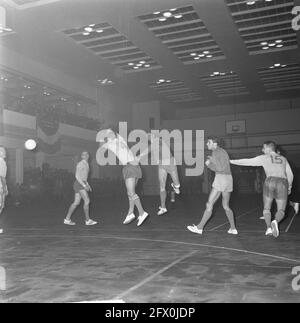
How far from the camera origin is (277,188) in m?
5.89

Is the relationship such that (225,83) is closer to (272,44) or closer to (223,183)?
(272,44)

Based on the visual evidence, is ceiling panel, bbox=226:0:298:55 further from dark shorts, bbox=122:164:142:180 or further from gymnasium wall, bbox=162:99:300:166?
gymnasium wall, bbox=162:99:300:166

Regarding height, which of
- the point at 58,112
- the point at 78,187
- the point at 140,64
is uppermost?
the point at 140,64

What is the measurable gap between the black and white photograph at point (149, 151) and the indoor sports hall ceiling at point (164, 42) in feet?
0.29

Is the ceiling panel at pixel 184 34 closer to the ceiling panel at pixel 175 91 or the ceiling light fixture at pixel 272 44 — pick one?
the ceiling light fixture at pixel 272 44

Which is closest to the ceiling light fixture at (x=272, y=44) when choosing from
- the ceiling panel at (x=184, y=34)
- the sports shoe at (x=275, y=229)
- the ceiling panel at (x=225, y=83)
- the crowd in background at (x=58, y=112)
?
the ceiling panel at (x=184, y=34)

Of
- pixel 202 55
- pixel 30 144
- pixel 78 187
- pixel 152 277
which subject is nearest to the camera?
pixel 152 277

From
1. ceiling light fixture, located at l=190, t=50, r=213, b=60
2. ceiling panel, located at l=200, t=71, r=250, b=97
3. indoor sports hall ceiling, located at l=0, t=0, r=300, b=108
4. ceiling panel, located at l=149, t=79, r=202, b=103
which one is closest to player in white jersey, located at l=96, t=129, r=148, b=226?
indoor sports hall ceiling, located at l=0, t=0, r=300, b=108

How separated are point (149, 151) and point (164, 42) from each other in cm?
996

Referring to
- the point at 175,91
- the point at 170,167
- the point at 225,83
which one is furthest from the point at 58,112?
the point at 170,167

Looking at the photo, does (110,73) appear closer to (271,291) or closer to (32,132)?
(32,132)

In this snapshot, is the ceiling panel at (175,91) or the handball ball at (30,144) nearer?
the handball ball at (30,144)

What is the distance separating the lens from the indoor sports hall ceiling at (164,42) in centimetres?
1312

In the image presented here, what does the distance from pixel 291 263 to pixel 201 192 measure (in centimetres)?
2447
